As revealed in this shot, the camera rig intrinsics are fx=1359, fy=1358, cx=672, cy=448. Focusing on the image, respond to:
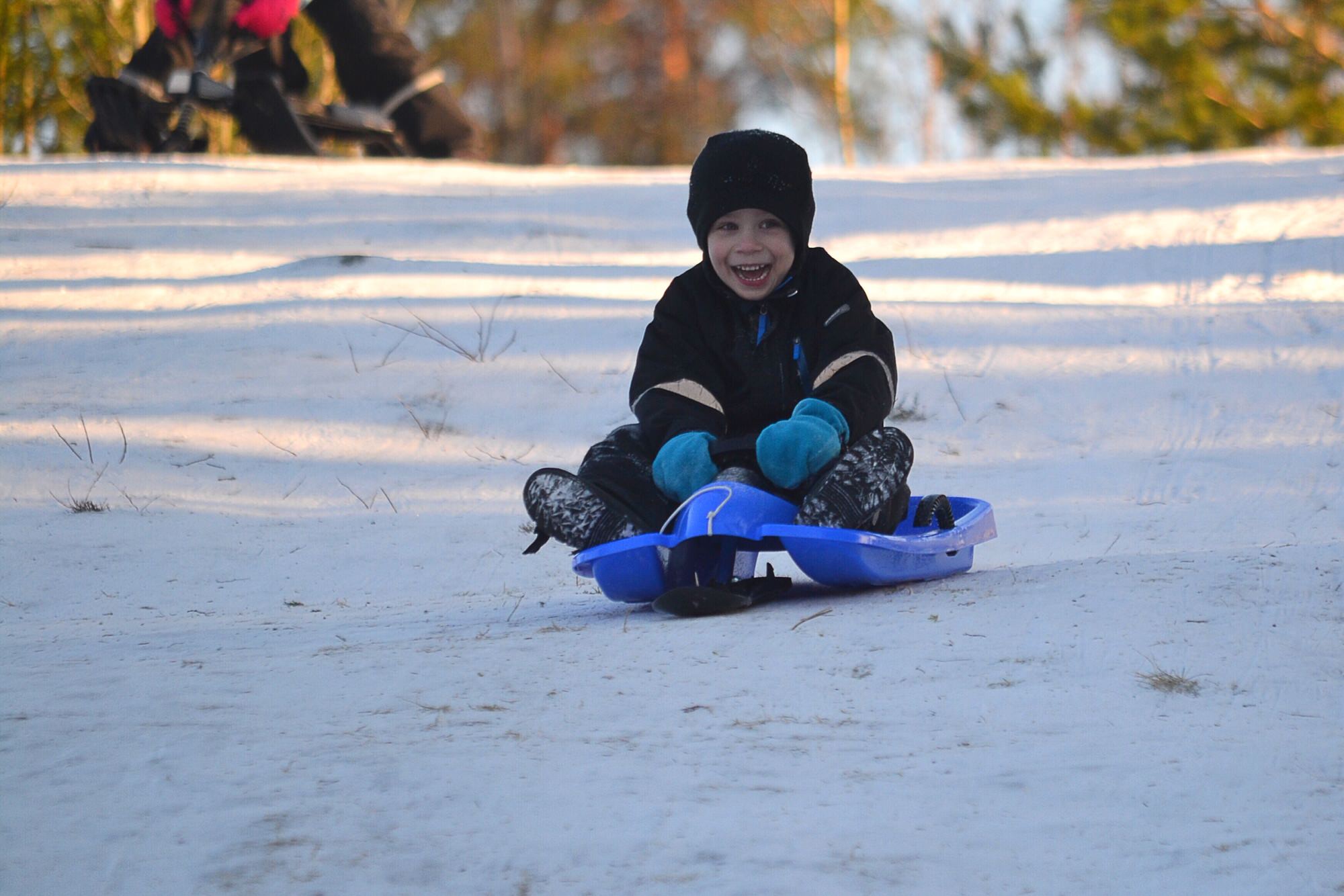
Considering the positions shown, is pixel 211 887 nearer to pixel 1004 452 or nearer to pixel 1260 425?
pixel 1004 452

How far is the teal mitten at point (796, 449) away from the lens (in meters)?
2.60

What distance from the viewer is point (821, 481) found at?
2.59m

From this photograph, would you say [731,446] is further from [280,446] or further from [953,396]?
[953,396]

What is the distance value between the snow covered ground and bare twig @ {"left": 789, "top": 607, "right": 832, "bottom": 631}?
0.01 m

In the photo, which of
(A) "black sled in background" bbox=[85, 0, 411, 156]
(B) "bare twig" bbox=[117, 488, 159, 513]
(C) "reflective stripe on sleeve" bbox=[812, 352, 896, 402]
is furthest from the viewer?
(A) "black sled in background" bbox=[85, 0, 411, 156]

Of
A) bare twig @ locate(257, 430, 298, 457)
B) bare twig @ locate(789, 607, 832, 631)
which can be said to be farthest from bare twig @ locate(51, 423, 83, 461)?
bare twig @ locate(789, 607, 832, 631)

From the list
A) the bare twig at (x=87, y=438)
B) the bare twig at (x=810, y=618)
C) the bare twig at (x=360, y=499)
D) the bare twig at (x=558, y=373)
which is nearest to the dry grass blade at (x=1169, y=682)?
the bare twig at (x=810, y=618)

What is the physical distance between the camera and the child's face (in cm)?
289

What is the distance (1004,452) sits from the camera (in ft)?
14.4

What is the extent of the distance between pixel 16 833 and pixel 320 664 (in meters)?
0.69

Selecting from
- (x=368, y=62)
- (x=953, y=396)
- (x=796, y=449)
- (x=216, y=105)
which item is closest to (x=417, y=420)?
(x=953, y=396)

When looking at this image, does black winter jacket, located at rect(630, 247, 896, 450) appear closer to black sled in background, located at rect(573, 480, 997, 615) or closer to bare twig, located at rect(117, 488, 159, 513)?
black sled in background, located at rect(573, 480, 997, 615)

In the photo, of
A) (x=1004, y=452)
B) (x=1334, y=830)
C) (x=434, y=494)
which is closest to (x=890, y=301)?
(x=1004, y=452)

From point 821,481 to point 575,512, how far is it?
0.50 metres
